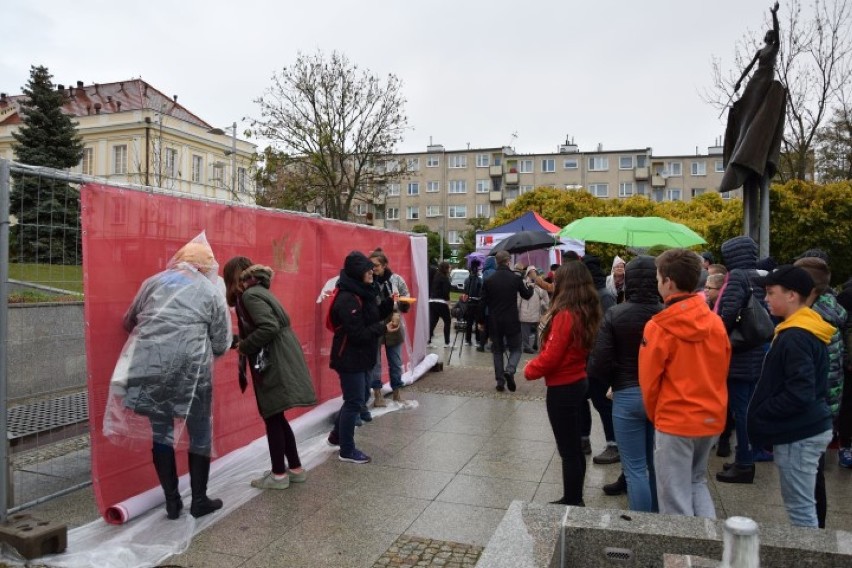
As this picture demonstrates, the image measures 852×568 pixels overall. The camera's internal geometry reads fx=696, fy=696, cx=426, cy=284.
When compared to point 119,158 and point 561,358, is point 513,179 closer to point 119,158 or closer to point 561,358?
point 119,158

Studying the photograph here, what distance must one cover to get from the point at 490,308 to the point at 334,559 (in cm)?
598

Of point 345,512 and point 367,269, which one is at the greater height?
point 367,269

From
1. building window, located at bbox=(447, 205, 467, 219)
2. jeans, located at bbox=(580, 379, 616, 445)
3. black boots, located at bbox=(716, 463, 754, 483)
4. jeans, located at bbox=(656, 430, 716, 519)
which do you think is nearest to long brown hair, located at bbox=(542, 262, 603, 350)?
jeans, located at bbox=(656, 430, 716, 519)

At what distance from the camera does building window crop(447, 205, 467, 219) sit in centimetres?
8338

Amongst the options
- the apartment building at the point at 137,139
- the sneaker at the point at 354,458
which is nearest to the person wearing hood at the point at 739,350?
the sneaker at the point at 354,458

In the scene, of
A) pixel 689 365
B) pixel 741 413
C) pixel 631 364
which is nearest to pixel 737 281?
pixel 741 413

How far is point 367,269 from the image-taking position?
602 centimetres

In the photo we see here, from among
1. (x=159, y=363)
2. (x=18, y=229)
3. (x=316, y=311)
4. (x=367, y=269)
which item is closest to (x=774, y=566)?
(x=159, y=363)

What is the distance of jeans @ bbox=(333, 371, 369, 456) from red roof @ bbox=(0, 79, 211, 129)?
53962 mm

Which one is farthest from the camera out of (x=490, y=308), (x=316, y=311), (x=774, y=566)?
(x=490, y=308)

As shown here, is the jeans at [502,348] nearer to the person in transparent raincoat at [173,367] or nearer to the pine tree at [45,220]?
the person in transparent raincoat at [173,367]

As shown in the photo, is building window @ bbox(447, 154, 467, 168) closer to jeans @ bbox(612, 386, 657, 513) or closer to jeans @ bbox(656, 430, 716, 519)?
jeans @ bbox(612, 386, 657, 513)

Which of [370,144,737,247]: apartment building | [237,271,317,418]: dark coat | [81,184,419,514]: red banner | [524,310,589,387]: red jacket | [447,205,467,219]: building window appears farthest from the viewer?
[447,205,467,219]: building window

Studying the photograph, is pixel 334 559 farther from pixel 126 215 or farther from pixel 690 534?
pixel 126 215
